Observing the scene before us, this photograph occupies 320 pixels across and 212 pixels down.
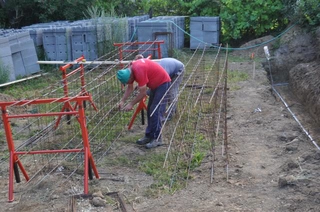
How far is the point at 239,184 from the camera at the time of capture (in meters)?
5.85

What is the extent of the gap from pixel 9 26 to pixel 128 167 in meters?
13.1

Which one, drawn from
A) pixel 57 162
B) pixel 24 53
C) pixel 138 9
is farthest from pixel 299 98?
pixel 138 9

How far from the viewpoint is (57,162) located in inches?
261

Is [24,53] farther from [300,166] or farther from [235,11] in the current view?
[300,166]

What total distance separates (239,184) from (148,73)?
215 centimetres

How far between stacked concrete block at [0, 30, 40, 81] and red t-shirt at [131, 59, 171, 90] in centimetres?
588

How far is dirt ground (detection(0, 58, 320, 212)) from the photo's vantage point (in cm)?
525

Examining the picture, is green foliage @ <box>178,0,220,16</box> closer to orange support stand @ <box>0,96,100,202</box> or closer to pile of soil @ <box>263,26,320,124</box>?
pile of soil @ <box>263,26,320,124</box>

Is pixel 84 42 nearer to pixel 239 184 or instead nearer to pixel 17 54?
pixel 17 54

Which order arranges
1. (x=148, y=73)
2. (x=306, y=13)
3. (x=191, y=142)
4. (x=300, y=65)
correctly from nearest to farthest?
1. (x=148, y=73)
2. (x=191, y=142)
3. (x=300, y=65)
4. (x=306, y=13)

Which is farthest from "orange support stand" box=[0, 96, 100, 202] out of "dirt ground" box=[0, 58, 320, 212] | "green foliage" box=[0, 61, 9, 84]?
"green foliage" box=[0, 61, 9, 84]

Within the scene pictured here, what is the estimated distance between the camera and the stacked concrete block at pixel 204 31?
16.2 m

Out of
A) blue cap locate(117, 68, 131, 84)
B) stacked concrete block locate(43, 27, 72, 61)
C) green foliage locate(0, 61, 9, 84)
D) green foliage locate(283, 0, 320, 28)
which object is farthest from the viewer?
stacked concrete block locate(43, 27, 72, 61)

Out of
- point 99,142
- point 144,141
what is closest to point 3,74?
point 99,142
